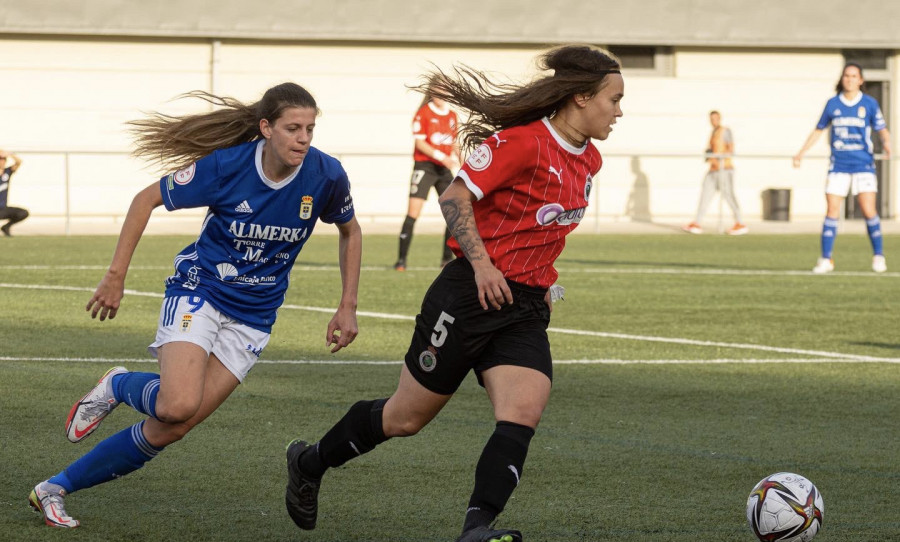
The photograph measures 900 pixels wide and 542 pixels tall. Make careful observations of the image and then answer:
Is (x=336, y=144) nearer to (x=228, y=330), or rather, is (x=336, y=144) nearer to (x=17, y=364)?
(x=17, y=364)

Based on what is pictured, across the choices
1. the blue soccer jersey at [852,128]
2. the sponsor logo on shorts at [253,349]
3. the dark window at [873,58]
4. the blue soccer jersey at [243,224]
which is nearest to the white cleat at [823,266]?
the blue soccer jersey at [852,128]

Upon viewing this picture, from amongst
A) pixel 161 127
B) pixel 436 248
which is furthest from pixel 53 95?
pixel 161 127

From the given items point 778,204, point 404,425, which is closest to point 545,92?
point 404,425

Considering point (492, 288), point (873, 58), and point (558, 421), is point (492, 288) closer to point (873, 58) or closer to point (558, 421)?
point (558, 421)

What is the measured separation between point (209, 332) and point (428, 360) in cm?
92

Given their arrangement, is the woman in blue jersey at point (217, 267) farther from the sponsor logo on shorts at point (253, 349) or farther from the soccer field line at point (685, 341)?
the soccer field line at point (685, 341)

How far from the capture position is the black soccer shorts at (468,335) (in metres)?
4.91

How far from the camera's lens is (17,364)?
28.5 feet

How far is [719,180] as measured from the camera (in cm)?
2588

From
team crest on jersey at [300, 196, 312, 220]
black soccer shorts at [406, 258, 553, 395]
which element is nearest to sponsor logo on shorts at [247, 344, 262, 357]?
team crest on jersey at [300, 196, 312, 220]

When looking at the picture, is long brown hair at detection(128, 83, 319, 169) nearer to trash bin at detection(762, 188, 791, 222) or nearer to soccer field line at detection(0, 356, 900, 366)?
soccer field line at detection(0, 356, 900, 366)

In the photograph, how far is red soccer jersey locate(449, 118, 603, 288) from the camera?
4.98 m

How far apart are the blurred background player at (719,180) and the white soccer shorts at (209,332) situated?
20.6m

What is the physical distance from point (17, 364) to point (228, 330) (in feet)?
12.1
